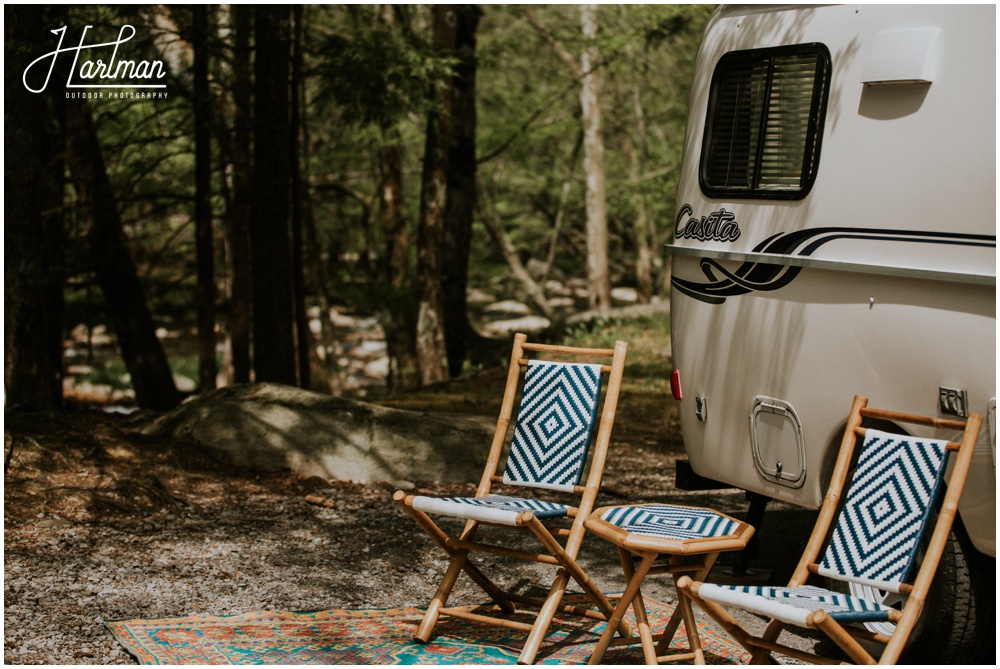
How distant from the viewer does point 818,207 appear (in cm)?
447

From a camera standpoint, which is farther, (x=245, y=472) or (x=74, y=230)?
(x=74, y=230)

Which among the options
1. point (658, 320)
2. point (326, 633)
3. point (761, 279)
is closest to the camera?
point (326, 633)

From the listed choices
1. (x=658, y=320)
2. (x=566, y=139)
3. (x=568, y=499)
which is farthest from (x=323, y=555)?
(x=566, y=139)

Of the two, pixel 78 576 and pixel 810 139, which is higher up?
pixel 810 139

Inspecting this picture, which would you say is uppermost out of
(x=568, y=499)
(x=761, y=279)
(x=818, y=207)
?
(x=818, y=207)

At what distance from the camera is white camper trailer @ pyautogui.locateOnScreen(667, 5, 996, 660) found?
12.9ft

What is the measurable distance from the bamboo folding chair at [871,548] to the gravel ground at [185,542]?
102 centimetres

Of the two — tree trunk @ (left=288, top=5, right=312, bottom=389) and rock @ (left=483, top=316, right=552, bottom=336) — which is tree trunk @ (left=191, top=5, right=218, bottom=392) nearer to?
tree trunk @ (left=288, top=5, right=312, bottom=389)

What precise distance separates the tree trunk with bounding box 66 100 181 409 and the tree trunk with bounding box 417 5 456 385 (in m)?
3.40

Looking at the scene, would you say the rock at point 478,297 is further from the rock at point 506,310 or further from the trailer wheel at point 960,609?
the trailer wheel at point 960,609

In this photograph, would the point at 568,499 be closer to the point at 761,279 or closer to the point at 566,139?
the point at 761,279

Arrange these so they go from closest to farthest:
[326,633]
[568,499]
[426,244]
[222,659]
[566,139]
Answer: [222,659] < [326,633] < [568,499] < [426,244] < [566,139]

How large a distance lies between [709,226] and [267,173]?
659 centimetres

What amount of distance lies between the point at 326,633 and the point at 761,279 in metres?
2.55
